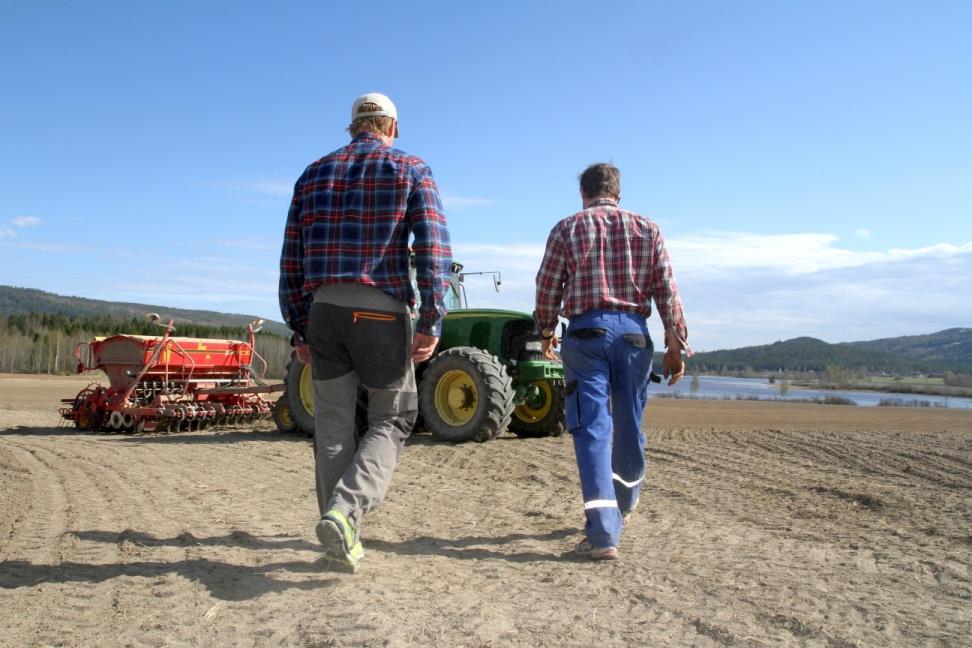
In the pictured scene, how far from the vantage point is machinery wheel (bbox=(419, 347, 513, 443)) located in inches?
336

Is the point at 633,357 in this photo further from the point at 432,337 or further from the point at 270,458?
the point at 270,458

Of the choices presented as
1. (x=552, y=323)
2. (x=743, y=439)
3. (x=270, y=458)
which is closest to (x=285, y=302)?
(x=552, y=323)

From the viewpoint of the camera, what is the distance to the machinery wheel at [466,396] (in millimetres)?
8547

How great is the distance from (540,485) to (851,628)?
3319 mm

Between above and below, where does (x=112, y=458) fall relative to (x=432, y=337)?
below

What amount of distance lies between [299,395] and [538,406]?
3.08 meters

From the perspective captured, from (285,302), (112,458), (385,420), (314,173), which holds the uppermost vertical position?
(314,173)

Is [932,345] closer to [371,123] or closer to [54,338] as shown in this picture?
[54,338]

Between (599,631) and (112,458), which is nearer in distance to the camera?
(599,631)

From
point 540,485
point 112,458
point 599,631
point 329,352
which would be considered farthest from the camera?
point 112,458

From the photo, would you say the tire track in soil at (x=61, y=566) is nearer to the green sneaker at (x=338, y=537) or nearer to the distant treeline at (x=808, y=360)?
the green sneaker at (x=338, y=537)

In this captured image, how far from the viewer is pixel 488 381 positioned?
8.53 metres

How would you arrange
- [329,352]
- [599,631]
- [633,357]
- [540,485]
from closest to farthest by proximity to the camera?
[599,631], [329,352], [633,357], [540,485]

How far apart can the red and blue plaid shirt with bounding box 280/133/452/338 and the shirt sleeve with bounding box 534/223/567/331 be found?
661 mm
